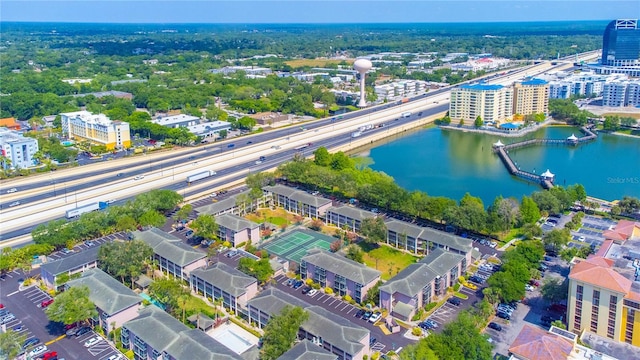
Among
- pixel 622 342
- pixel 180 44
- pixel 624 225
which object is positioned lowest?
pixel 622 342

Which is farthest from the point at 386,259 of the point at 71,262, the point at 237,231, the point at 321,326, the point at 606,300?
the point at 71,262

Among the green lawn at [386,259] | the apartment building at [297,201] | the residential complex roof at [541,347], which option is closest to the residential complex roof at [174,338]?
the residential complex roof at [541,347]

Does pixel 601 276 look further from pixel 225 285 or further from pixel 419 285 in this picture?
pixel 225 285

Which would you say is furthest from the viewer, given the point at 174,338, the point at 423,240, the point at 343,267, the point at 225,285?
the point at 423,240

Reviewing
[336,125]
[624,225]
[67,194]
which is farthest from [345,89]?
[624,225]

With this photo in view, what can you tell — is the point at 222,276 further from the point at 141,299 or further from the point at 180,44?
the point at 180,44

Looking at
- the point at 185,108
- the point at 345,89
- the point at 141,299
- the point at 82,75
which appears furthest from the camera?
the point at 82,75
